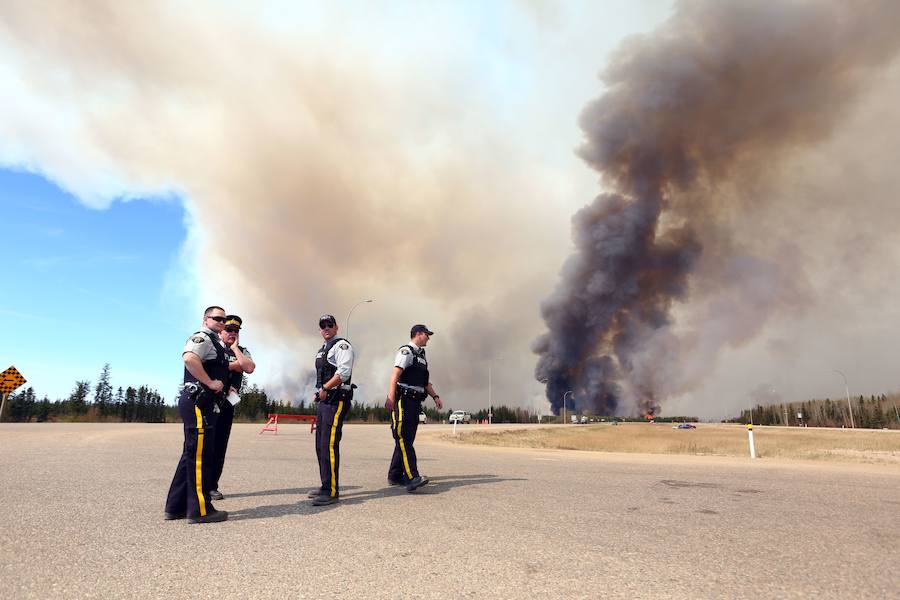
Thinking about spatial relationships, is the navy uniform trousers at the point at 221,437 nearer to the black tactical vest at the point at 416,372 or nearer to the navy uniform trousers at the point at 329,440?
the navy uniform trousers at the point at 329,440

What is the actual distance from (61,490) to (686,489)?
7.36 metres

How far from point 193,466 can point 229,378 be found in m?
0.99

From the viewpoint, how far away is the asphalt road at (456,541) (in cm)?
264

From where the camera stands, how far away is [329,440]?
5.36 m

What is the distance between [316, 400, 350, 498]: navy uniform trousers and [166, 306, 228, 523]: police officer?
3.77ft

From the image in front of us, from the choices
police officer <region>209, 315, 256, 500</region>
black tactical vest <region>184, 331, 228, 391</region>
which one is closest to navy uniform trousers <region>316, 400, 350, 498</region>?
police officer <region>209, 315, 256, 500</region>

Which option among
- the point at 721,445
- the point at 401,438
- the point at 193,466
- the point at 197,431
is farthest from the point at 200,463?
the point at 721,445

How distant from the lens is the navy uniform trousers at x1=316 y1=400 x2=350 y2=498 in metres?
5.25

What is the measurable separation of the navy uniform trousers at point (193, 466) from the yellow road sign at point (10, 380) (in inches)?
959

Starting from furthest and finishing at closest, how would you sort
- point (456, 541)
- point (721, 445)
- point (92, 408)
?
1. point (92, 408)
2. point (721, 445)
3. point (456, 541)

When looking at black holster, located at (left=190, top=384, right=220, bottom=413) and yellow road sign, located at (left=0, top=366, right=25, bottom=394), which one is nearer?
black holster, located at (left=190, top=384, right=220, bottom=413)

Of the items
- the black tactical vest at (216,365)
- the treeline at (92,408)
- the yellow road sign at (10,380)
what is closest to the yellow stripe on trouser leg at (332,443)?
the black tactical vest at (216,365)

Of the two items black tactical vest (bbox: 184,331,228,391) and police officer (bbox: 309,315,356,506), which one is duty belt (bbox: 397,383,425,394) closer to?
police officer (bbox: 309,315,356,506)

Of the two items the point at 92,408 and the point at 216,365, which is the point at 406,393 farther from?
the point at 92,408
